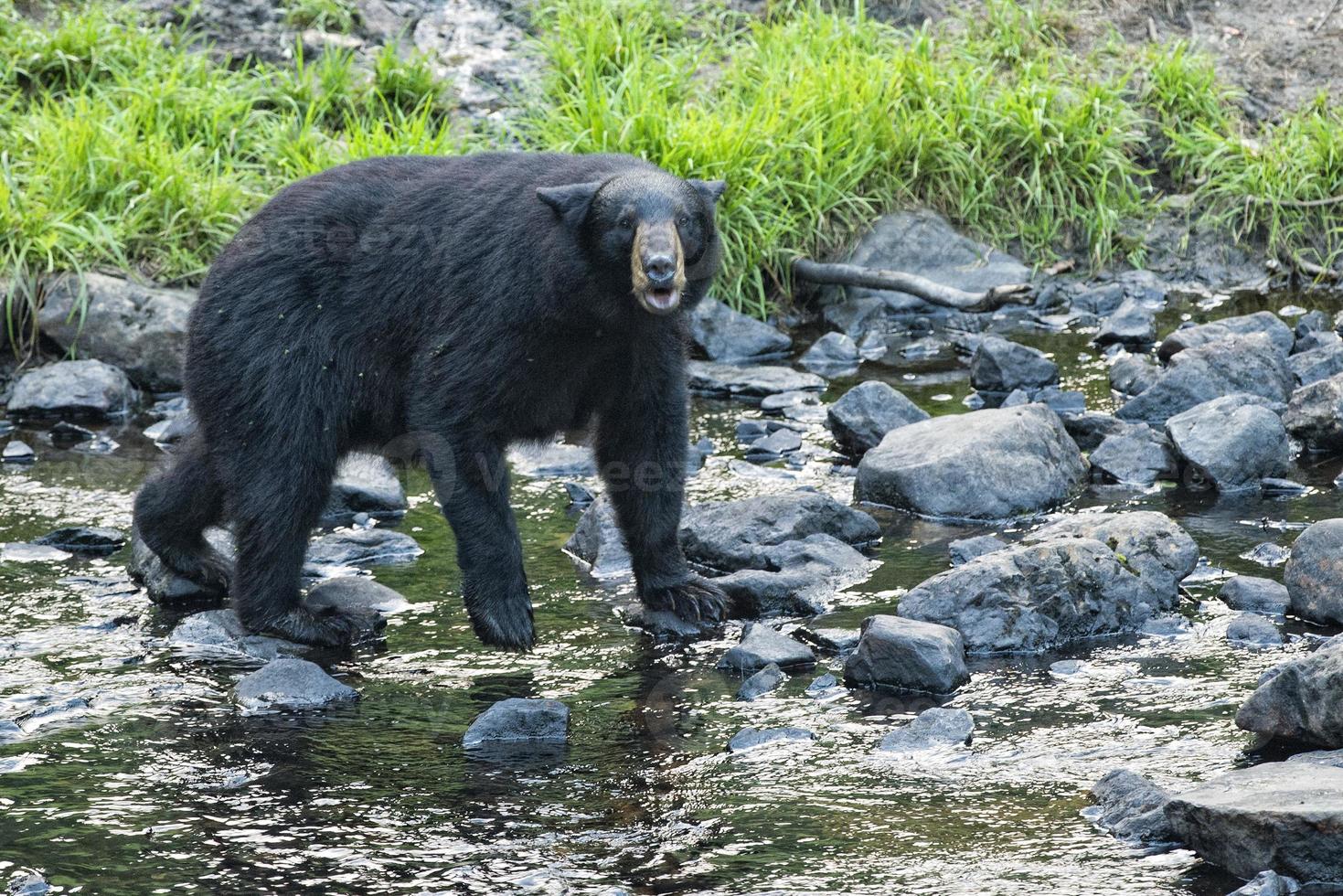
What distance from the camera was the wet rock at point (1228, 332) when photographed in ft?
28.6

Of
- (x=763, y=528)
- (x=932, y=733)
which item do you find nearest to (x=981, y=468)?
(x=763, y=528)

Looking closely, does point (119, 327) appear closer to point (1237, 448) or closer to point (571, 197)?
point (571, 197)

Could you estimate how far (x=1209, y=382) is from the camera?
808 cm

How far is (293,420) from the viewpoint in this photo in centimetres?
595

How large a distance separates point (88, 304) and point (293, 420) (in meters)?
3.89

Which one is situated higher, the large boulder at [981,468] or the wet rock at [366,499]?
the large boulder at [981,468]

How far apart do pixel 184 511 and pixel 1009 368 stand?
14.0 feet

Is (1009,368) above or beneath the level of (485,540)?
above

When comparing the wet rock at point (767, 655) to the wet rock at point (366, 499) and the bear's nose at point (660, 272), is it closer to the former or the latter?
the bear's nose at point (660, 272)

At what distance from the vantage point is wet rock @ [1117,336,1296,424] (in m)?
8.05

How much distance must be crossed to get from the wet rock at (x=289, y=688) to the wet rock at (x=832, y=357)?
450 cm

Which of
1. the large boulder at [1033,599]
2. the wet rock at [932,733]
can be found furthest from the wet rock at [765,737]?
the large boulder at [1033,599]

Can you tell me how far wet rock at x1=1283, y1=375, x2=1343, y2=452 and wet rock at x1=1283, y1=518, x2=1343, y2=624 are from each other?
2046mm

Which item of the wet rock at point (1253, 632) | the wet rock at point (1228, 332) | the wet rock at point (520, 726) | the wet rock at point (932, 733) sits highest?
the wet rock at point (1228, 332)
